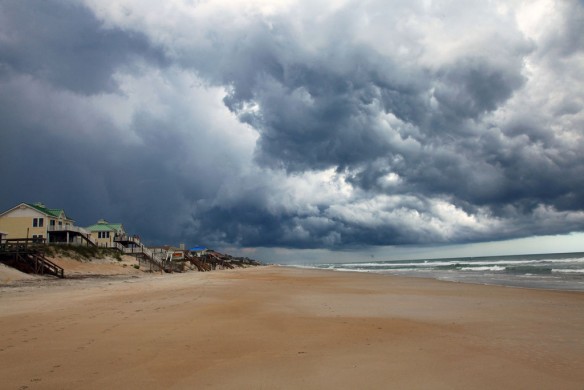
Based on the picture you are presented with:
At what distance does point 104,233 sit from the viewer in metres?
76.9

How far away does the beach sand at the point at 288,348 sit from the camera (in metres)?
5.96

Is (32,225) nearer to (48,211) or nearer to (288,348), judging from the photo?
(48,211)

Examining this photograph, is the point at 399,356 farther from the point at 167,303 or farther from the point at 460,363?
the point at 167,303

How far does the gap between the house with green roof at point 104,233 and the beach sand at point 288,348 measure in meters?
66.7

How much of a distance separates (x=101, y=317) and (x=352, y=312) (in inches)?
310

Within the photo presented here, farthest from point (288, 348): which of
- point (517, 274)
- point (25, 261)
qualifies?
point (517, 274)

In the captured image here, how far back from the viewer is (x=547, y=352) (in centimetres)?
779

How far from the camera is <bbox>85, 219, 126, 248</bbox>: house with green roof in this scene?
7490 centimetres

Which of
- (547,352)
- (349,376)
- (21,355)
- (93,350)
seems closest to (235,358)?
(349,376)

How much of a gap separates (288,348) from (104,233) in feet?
256

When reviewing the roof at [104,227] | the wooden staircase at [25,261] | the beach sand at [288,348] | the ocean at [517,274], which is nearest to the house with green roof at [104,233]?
the roof at [104,227]

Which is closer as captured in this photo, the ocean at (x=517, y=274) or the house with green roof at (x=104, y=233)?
the ocean at (x=517, y=274)

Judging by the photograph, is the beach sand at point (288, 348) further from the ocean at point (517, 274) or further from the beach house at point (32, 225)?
the beach house at point (32, 225)

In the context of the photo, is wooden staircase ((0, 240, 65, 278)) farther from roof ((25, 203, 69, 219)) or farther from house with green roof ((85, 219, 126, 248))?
house with green roof ((85, 219, 126, 248))
